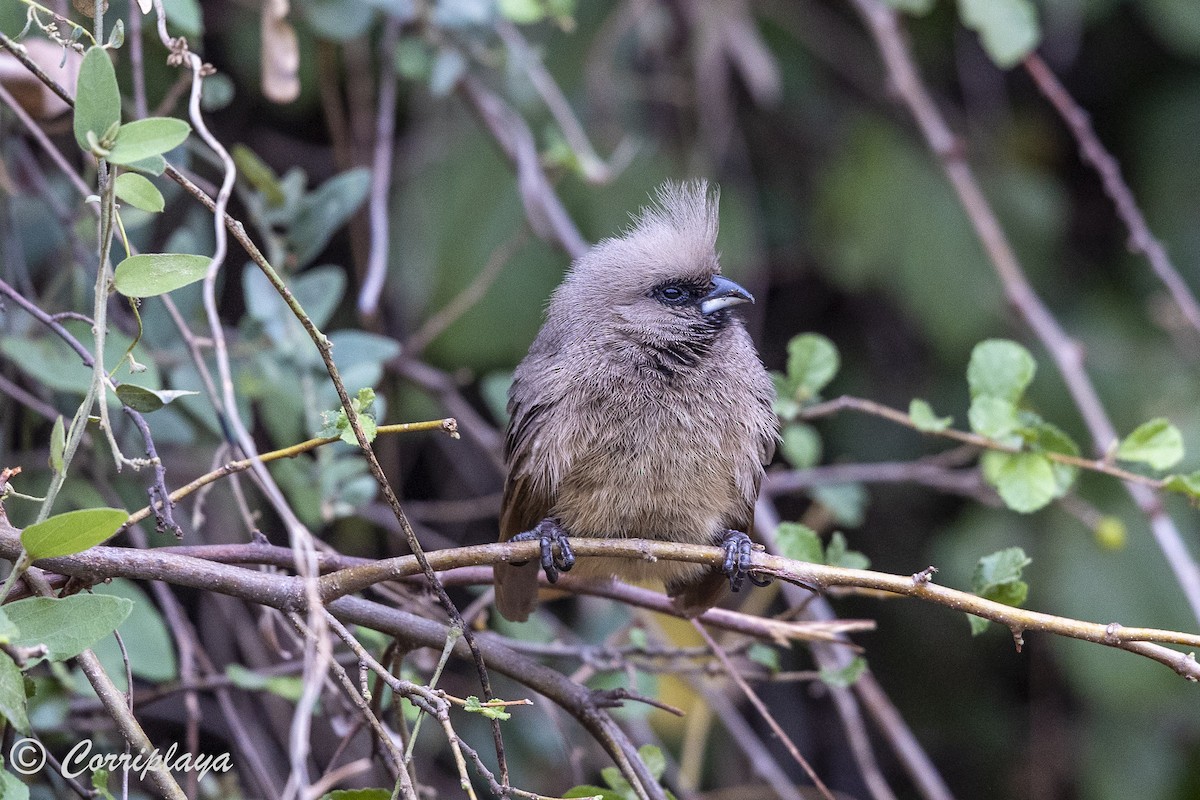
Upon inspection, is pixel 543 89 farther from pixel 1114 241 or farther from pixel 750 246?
pixel 1114 241

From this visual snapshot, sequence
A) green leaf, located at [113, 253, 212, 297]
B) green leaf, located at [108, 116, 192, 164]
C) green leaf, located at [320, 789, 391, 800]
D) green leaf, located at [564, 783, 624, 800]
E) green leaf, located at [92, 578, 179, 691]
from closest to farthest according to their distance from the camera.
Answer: green leaf, located at [108, 116, 192, 164]
green leaf, located at [113, 253, 212, 297]
green leaf, located at [320, 789, 391, 800]
green leaf, located at [564, 783, 624, 800]
green leaf, located at [92, 578, 179, 691]

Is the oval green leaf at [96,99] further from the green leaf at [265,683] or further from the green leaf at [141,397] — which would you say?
the green leaf at [265,683]

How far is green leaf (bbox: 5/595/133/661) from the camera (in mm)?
1827

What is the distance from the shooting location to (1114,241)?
5.20m

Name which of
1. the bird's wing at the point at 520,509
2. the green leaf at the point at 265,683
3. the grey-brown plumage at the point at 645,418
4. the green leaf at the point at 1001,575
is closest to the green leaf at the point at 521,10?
the grey-brown plumage at the point at 645,418

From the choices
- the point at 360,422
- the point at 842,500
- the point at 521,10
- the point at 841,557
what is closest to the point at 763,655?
the point at 841,557

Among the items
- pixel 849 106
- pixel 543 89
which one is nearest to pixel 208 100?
pixel 543 89

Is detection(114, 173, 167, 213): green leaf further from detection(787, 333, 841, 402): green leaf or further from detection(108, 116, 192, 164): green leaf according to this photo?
detection(787, 333, 841, 402): green leaf

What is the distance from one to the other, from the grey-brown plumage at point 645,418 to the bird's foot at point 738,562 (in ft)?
0.51

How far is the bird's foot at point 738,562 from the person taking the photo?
2.57m

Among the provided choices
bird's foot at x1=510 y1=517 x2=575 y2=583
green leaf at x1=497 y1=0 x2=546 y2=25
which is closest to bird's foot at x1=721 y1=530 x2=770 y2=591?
bird's foot at x1=510 y1=517 x2=575 y2=583

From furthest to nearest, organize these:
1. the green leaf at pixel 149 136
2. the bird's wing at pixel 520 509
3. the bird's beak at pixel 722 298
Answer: the bird's beak at pixel 722 298 → the bird's wing at pixel 520 509 → the green leaf at pixel 149 136

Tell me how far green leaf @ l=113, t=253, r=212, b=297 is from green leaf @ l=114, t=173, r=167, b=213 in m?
0.08

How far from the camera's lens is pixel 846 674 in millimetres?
2705
